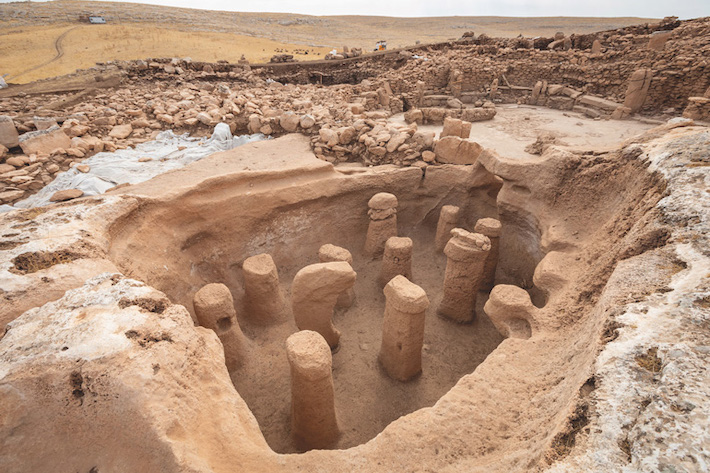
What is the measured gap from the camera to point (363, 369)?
4723mm

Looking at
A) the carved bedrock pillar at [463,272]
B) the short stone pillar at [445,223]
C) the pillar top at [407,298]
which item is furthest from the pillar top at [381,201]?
the pillar top at [407,298]

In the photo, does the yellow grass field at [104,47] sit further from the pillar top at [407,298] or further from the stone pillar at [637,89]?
the pillar top at [407,298]

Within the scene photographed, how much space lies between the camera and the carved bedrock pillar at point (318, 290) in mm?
4195

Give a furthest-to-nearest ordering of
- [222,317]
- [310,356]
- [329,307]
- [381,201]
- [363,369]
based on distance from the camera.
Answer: [381,201], [363,369], [329,307], [222,317], [310,356]

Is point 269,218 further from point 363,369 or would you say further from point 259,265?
point 363,369

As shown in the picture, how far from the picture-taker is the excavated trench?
150 inches

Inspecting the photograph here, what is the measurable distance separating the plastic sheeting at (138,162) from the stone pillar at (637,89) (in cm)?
1192

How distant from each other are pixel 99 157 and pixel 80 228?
156 inches

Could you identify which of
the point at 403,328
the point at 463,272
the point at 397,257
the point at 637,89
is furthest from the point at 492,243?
the point at 637,89

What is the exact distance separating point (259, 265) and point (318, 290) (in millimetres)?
1040

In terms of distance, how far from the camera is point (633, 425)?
54.9 inches

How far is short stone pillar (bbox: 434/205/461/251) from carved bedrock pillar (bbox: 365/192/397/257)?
33.2 inches

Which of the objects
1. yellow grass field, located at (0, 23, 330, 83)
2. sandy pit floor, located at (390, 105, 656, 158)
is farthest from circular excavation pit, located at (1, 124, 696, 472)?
yellow grass field, located at (0, 23, 330, 83)

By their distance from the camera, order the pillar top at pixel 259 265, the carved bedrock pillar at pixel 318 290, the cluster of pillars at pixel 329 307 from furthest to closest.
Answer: the pillar top at pixel 259 265, the carved bedrock pillar at pixel 318 290, the cluster of pillars at pixel 329 307
